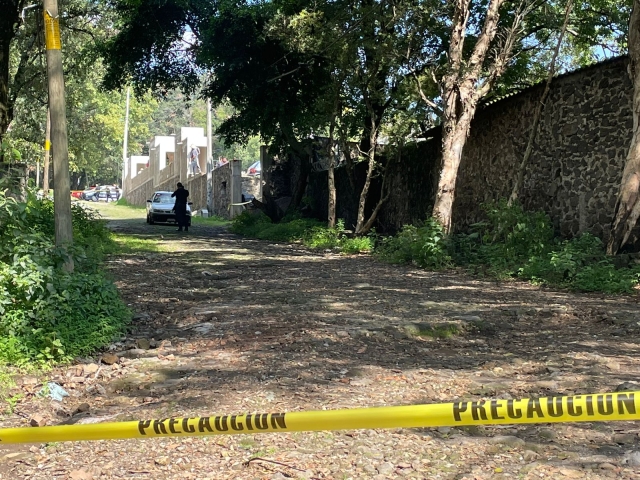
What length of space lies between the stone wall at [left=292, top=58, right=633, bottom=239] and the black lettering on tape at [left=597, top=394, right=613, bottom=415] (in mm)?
9907

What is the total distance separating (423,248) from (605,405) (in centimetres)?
1112

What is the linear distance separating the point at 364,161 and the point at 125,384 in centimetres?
1592

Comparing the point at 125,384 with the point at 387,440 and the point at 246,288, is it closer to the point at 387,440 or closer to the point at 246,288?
the point at 387,440

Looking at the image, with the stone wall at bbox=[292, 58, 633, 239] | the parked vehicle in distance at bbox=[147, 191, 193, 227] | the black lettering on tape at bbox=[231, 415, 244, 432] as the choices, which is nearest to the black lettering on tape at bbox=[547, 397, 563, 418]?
the black lettering on tape at bbox=[231, 415, 244, 432]

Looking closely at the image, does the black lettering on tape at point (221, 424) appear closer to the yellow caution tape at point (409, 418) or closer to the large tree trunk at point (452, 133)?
the yellow caution tape at point (409, 418)

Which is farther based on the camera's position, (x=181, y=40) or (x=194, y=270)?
(x=181, y=40)

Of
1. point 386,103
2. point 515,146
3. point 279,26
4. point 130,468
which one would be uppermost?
point 279,26

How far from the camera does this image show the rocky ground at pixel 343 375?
3.87m

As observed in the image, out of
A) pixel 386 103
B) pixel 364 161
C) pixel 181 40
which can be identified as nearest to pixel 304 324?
pixel 386 103

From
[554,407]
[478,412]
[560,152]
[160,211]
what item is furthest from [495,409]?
[160,211]

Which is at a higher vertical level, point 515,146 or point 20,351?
point 515,146

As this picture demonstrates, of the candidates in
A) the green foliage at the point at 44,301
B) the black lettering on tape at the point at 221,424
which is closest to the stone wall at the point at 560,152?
the green foliage at the point at 44,301

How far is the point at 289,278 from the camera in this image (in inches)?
446

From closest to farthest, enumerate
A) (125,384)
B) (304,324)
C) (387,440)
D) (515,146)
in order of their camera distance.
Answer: (387,440), (125,384), (304,324), (515,146)
